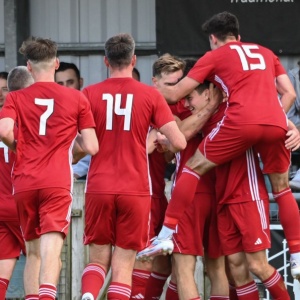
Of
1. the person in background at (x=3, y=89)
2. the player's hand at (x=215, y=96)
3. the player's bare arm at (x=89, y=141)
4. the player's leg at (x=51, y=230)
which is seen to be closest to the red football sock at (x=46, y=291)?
the player's leg at (x=51, y=230)

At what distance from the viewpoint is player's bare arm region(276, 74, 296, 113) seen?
1062 cm

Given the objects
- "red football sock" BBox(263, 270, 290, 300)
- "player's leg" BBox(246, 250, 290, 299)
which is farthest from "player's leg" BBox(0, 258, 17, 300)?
"red football sock" BBox(263, 270, 290, 300)

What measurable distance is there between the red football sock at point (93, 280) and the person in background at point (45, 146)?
0.28m

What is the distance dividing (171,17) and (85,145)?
5.37 metres

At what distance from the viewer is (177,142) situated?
10164mm

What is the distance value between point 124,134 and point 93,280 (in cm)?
127

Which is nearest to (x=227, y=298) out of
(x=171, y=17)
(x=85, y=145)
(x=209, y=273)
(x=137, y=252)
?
(x=209, y=273)

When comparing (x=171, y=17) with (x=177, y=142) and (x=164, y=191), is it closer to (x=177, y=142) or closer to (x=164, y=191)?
(x=164, y=191)

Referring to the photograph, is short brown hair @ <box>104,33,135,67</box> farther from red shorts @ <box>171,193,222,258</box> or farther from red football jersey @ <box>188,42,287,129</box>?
red shorts @ <box>171,193,222,258</box>

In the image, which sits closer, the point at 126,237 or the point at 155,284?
the point at 126,237

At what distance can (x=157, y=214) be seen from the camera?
1115 centimetres

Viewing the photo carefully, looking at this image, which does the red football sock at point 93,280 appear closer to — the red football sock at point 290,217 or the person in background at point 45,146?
the person in background at point 45,146

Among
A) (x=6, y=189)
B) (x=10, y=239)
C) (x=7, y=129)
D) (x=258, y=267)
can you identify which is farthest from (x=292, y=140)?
(x=10, y=239)

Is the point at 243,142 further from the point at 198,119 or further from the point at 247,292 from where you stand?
the point at 247,292
